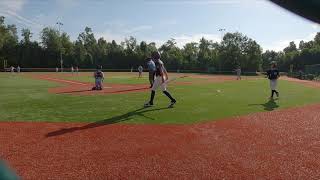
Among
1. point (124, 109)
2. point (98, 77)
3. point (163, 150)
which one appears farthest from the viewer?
point (98, 77)

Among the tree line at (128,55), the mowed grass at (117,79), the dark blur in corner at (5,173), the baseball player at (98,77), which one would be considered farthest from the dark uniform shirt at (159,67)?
the tree line at (128,55)

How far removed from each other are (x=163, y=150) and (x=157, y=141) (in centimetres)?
78

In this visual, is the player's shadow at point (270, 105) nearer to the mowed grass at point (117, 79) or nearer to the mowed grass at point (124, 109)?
the mowed grass at point (124, 109)

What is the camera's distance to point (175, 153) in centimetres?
859

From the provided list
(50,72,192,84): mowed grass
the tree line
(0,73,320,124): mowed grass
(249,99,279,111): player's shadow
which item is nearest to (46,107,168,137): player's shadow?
(0,73,320,124): mowed grass

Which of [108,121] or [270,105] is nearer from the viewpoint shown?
[108,121]

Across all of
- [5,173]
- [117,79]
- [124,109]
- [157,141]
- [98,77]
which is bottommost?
[117,79]

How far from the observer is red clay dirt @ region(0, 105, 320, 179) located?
7.33 meters

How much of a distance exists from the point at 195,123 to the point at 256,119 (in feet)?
7.48

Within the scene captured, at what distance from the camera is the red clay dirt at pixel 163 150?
24.0ft

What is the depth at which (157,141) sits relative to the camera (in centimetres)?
959

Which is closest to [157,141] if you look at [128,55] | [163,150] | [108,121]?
[163,150]

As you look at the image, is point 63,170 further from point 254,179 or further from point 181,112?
point 181,112

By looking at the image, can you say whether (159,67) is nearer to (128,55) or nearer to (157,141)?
(157,141)
